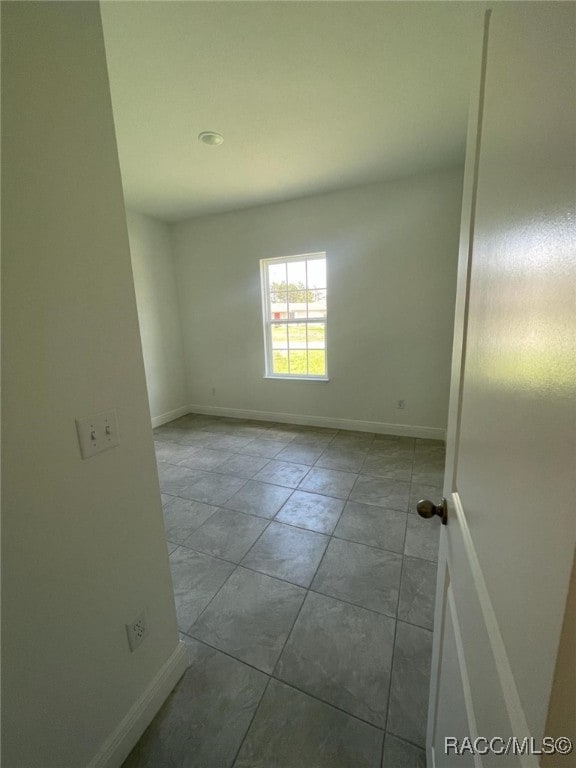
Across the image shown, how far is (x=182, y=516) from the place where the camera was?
7.07 feet

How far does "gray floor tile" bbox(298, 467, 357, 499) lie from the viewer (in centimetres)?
238

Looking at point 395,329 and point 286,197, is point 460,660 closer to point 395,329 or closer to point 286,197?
point 395,329

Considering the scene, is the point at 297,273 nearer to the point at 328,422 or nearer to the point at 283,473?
the point at 328,422

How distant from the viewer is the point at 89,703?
844 mm

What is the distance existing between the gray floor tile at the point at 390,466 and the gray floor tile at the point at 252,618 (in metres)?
1.37

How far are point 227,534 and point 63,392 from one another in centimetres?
157

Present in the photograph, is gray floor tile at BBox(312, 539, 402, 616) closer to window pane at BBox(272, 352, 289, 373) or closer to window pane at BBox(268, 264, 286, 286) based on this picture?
window pane at BBox(272, 352, 289, 373)

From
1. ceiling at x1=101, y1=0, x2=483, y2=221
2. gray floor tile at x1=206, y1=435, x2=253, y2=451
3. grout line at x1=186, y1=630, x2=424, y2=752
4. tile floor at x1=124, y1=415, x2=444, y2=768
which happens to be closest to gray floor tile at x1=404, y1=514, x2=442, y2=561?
tile floor at x1=124, y1=415, x2=444, y2=768

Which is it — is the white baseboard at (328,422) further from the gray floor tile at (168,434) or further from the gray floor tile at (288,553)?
the gray floor tile at (288,553)

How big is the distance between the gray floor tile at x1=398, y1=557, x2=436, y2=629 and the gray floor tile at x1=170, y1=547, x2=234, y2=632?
928 millimetres

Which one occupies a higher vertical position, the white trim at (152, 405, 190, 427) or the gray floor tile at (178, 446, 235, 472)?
the white trim at (152, 405, 190, 427)

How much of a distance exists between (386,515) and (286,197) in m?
3.40

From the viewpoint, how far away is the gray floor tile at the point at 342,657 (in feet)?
3.52

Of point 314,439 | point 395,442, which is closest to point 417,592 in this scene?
point 395,442
